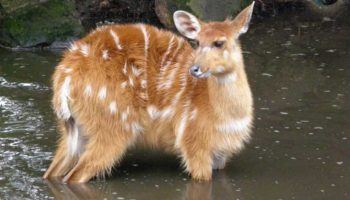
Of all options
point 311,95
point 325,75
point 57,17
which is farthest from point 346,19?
point 57,17

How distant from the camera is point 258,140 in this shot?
6184 mm

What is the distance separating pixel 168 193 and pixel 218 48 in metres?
1.06

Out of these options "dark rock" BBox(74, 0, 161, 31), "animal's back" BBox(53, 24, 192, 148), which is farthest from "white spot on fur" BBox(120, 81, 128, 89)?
"dark rock" BBox(74, 0, 161, 31)

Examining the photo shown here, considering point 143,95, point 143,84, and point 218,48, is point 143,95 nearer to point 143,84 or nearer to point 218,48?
point 143,84

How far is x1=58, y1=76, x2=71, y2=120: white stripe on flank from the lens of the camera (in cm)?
527

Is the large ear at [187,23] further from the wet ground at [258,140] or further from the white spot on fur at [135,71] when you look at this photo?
the wet ground at [258,140]

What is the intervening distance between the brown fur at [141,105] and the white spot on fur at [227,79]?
0.8 inches

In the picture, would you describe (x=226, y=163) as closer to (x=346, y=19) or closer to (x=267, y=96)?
(x=267, y=96)

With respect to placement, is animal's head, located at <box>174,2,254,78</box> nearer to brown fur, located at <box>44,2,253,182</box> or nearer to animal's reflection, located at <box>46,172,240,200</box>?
brown fur, located at <box>44,2,253,182</box>

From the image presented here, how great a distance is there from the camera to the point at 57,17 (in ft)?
29.6

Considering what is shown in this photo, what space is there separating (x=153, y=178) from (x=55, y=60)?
3354mm

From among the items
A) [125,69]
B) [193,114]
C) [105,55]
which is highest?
[105,55]

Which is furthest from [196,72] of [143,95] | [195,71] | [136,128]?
[136,128]

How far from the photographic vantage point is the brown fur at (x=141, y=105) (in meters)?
5.29
